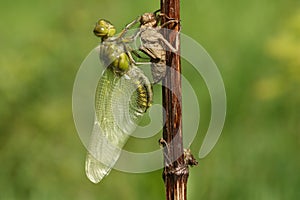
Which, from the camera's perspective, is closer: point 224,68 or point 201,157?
point 201,157

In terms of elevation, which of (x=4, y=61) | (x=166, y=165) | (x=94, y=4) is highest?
(x=94, y=4)

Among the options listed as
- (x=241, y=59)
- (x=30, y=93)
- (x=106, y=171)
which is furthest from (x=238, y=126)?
(x=106, y=171)

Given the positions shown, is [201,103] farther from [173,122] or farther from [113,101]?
[173,122]

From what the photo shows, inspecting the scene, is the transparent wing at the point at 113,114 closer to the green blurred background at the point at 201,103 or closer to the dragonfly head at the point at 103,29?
the dragonfly head at the point at 103,29

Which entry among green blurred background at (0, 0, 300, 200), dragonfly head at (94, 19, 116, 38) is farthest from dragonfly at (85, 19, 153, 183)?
green blurred background at (0, 0, 300, 200)

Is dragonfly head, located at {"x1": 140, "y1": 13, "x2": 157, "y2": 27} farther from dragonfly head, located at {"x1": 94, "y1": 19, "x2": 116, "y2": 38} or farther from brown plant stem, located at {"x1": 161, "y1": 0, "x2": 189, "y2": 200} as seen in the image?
dragonfly head, located at {"x1": 94, "y1": 19, "x2": 116, "y2": 38}

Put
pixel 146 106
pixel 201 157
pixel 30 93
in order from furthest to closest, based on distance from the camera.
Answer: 1. pixel 30 93
2. pixel 201 157
3. pixel 146 106

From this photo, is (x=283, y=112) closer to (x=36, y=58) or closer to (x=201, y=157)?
(x=201, y=157)
